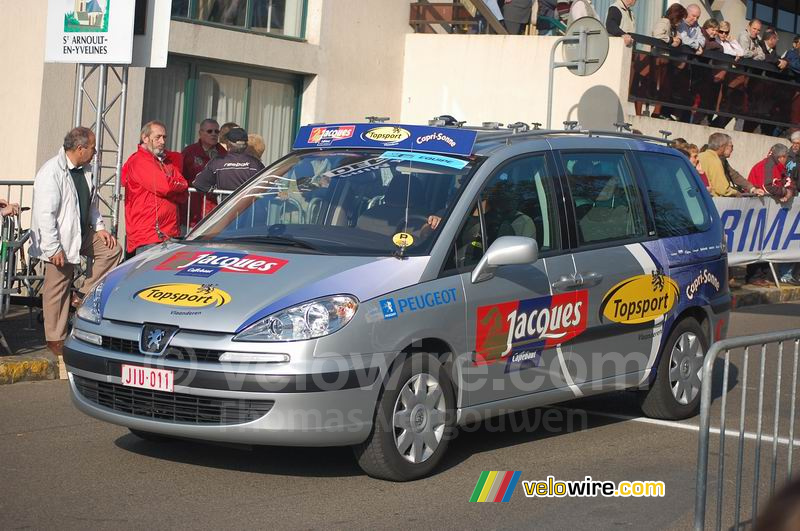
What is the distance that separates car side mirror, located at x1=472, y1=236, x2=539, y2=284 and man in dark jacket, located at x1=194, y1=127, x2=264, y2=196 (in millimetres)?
5316

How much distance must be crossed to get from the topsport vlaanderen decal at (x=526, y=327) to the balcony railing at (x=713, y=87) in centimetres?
1134

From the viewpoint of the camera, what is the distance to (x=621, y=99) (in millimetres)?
17672

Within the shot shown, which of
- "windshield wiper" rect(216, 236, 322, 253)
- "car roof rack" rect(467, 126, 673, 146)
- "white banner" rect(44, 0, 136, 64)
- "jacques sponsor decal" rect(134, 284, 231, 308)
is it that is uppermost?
"white banner" rect(44, 0, 136, 64)

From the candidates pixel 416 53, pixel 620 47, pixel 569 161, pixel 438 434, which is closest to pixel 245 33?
pixel 416 53

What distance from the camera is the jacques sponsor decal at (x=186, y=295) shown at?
5961mm

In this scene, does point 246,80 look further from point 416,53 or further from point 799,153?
point 799,153

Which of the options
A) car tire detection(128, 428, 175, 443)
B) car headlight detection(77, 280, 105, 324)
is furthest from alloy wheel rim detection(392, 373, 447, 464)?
car headlight detection(77, 280, 105, 324)

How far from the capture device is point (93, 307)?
6.41 metres

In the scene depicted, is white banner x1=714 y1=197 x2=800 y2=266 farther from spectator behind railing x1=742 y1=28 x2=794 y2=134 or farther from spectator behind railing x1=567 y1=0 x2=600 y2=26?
spectator behind railing x1=742 y1=28 x2=794 y2=134

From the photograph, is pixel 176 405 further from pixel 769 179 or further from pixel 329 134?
pixel 769 179

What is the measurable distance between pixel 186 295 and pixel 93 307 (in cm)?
68

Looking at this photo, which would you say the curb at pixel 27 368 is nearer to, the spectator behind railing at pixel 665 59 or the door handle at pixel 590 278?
the door handle at pixel 590 278

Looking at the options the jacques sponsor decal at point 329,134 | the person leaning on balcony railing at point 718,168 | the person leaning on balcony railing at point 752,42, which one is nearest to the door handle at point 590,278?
the jacques sponsor decal at point 329,134

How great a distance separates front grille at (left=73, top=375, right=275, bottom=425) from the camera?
19.1 feet
